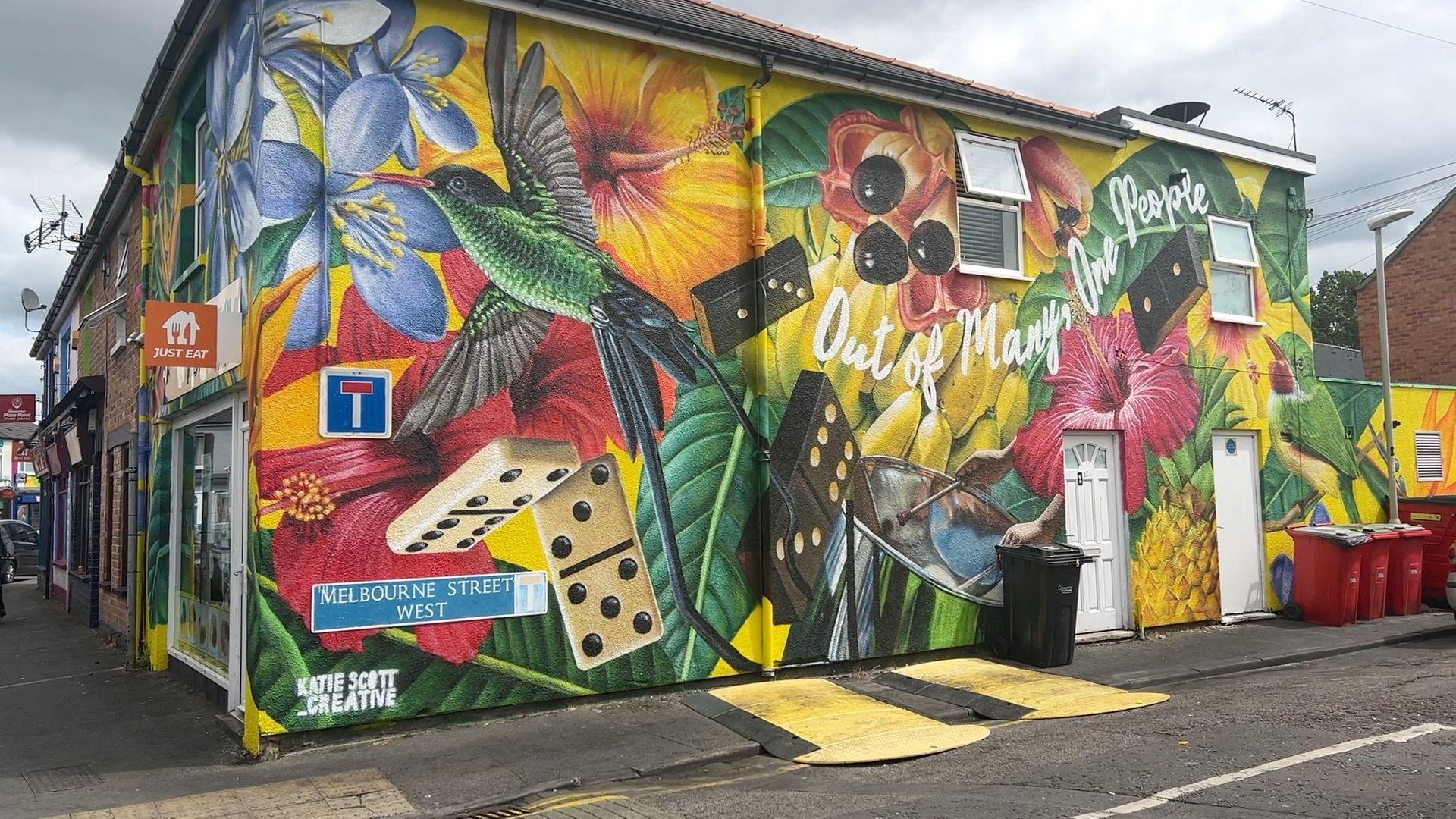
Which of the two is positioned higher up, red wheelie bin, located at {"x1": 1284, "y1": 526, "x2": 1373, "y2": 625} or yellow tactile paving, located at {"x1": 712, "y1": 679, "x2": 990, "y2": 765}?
red wheelie bin, located at {"x1": 1284, "y1": 526, "x2": 1373, "y2": 625}

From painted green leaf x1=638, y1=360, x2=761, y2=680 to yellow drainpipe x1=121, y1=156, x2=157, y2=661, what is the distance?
6.27 m

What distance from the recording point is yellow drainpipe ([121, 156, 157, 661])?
11.5 m

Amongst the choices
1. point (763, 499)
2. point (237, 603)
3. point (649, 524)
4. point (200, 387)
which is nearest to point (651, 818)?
point (649, 524)

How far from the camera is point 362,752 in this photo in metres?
7.38

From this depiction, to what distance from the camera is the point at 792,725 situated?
25.9ft

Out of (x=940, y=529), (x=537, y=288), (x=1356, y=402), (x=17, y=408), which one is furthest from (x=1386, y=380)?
(x=17, y=408)

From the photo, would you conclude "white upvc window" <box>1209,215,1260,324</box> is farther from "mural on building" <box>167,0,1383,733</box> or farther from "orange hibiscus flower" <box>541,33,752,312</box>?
"orange hibiscus flower" <box>541,33,752,312</box>

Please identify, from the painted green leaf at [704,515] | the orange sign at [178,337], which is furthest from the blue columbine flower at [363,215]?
the painted green leaf at [704,515]

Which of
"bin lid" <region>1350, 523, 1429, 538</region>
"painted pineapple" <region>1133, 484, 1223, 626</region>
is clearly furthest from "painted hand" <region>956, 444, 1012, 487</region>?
"bin lid" <region>1350, 523, 1429, 538</region>

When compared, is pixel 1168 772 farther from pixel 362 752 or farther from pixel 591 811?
pixel 362 752

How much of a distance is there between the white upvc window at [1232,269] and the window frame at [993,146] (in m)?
3.17

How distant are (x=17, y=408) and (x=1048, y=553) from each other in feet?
91.1

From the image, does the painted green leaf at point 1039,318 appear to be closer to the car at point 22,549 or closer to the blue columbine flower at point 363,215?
the blue columbine flower at point 363,215

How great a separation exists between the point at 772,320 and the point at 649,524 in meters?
2.18
